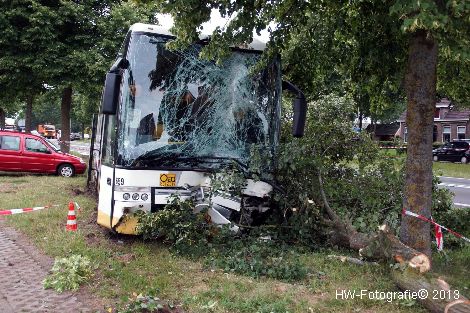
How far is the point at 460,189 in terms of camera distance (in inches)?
747

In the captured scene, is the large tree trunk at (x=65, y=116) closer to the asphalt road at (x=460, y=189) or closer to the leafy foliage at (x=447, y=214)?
the asphalt road at (x=460, y=189)

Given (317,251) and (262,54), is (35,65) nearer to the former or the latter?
(262,54)

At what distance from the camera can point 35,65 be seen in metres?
17.0

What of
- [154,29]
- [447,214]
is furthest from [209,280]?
[447,214]

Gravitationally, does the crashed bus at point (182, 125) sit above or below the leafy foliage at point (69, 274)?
above

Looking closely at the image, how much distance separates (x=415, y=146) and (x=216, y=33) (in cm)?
297

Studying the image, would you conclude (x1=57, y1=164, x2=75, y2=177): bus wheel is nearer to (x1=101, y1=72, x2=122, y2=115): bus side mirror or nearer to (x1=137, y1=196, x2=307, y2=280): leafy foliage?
(x1=137, y1=196, x2=307, y2=280): leafy foliage

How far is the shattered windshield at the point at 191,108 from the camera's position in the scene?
6.58 metres

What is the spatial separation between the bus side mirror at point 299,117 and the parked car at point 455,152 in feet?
108

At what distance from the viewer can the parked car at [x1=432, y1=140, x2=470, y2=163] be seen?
36219mm

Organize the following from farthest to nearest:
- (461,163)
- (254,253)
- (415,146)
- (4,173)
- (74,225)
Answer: (461,163) → (4,173) → (74,225) → (254,253) → (415,146)

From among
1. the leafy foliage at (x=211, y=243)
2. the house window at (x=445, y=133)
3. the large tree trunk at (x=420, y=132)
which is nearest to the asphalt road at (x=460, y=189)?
the large tree trunk at (x=420, y=132)

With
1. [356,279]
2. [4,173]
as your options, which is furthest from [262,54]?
[4,173]

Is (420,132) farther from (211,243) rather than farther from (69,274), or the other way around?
(69,274)
